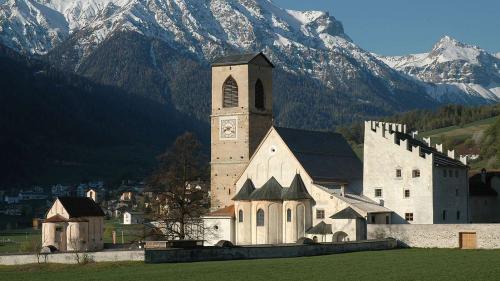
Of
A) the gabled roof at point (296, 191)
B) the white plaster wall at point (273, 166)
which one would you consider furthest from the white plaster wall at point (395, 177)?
the white plaster wall at point (273, 166)

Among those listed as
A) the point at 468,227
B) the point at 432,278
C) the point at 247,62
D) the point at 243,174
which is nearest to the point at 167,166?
the point at 243,174

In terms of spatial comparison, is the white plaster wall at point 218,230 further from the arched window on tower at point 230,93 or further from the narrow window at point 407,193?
the narrow window at point 407,193

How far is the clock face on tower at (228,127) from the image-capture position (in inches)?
3748

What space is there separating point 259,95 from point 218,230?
14.2 m


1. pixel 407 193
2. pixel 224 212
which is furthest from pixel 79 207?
pixel 407 193

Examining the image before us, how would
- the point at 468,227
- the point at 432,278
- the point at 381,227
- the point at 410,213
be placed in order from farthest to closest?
the point at 410,213 → the point at 381,227 → the point at 468,227 → the point at 432,278

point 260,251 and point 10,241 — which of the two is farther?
point 10,241

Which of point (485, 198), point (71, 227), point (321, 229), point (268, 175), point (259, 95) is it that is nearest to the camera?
point (321, 229)

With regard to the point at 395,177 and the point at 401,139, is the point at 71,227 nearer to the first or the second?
the point at 395,177

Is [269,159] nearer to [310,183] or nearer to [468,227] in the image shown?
[310,183]

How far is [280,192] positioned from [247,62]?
1421 cm

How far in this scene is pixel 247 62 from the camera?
314ft

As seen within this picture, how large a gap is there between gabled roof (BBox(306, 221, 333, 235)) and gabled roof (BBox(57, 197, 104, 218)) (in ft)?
85.4

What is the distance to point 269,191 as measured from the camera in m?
86.8
